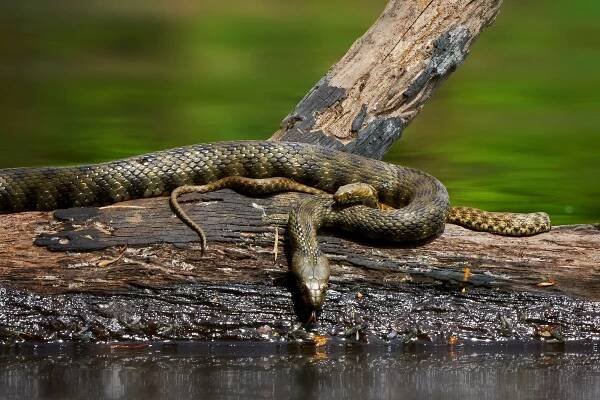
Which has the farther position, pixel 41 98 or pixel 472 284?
pixel 41 98

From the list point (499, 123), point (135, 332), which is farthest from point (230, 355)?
point (499, 123)

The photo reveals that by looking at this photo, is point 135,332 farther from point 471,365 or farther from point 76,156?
point 76,156

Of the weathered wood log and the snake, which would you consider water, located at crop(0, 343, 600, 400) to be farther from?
the weathered wood log

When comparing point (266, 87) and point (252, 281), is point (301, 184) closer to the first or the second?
point (252, 281)

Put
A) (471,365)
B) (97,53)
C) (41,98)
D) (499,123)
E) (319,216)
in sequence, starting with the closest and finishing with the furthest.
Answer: (471,365)
(319,216)
(499,123)
(41,98)
(97,53)

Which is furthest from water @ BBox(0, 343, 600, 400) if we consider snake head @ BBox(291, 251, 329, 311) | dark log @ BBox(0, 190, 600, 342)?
snake head @ BBox(291, 251, 329, 311)

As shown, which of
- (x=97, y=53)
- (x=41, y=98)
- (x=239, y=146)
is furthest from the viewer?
(x=97, y=53)

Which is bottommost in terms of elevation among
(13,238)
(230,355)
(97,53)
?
(230,355)
